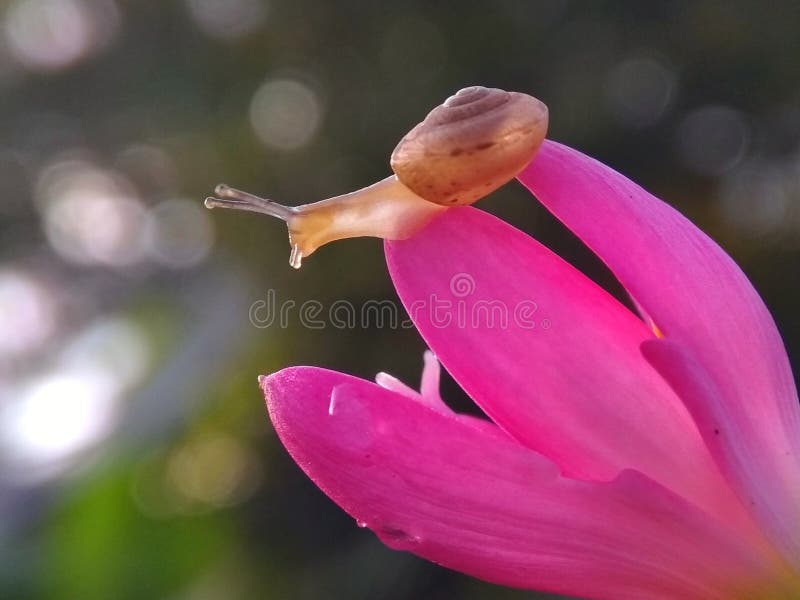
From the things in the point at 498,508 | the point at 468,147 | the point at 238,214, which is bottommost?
the point at 238,214

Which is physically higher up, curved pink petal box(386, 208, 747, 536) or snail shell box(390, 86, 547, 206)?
snail shell box(390, 86, 547, 206)

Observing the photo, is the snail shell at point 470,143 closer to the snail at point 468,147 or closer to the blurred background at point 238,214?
the snail at point 468,147

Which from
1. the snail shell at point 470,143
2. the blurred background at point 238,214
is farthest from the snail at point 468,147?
the blurred background at point 238,214

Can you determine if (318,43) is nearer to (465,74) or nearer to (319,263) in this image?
(465,74)

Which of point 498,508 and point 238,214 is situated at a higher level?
point 498,508

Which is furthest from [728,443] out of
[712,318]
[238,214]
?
[238,214]

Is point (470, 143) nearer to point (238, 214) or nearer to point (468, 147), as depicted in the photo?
point (468, 147)

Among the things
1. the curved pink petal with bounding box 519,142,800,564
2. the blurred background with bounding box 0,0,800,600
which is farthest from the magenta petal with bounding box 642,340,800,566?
the blurred background with bounding box 0,0,800,600

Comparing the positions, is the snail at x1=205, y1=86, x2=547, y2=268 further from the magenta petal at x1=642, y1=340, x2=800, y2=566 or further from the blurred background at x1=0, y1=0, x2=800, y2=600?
the blurred background at x1=0, y1=0, x2=800, y2=600
